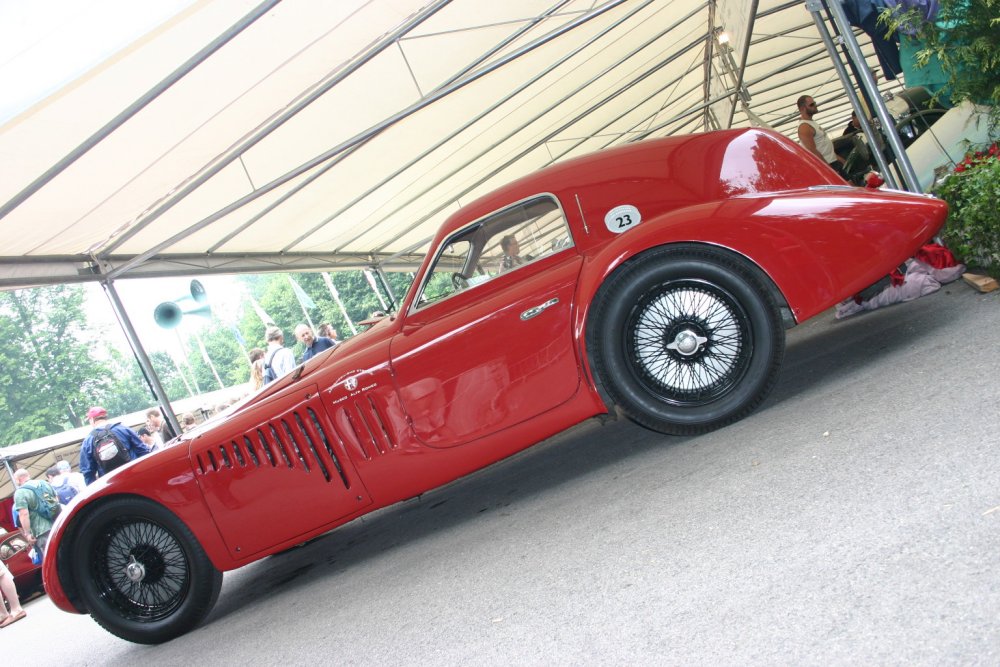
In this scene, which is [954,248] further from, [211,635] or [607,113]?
[607,113]

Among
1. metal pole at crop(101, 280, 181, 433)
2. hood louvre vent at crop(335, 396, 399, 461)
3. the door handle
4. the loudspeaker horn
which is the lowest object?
hood louvre vent at crop(335, 396, 399, 461)

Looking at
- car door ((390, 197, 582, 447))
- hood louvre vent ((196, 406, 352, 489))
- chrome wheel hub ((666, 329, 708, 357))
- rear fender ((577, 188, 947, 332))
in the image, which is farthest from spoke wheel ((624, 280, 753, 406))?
hood louvre vent ((196, 406, 352, 489))

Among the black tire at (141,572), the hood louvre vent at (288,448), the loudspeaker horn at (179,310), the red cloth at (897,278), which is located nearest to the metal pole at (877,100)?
the red cloth at (897,278)

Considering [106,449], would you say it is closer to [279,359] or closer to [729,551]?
[279,359]

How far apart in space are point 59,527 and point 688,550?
3.53 metres

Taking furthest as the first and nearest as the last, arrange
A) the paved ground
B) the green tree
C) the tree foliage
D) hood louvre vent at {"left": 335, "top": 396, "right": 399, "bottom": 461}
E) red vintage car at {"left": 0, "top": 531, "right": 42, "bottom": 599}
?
the tree foliage
the green tree
red vintage car at {"left": 0, "top": 531, "right": 42, "bottom": 599}
hood louvre vent at {"left": 335, "top": 396, "right": 399, "bottom": 461}
the paved ground

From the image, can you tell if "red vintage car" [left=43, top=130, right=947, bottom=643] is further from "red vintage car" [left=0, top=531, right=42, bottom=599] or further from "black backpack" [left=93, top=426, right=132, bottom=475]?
"red vintage car" [left=0, top=531, right=42, bottom=599]

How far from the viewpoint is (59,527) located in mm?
4387

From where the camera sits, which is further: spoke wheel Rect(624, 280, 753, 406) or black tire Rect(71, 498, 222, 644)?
black tire Rect(71, 498, 222, 644)

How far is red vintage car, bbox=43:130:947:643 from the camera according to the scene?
3836mm

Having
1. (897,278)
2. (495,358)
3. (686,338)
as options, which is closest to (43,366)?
(495,358)

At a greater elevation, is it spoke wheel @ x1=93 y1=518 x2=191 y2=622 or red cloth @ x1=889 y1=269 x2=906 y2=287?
spoke wheel @ x1=93 y1=518 x2=191 y2=622

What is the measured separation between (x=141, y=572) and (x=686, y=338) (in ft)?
10.5

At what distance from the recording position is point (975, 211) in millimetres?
4457
